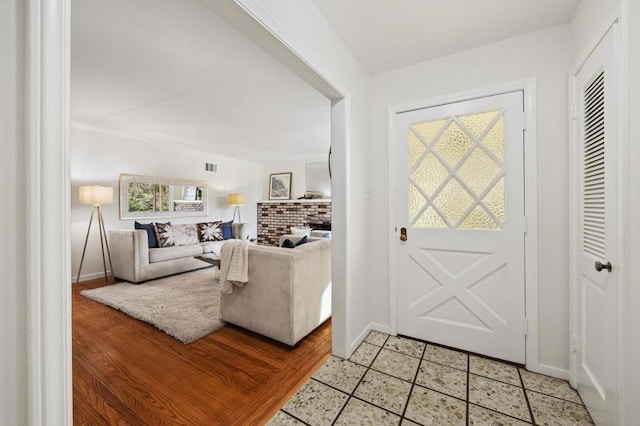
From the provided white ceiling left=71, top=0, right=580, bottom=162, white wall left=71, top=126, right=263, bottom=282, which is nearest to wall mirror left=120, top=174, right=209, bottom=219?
white wall left=71, top=126, right=263, bottom=282

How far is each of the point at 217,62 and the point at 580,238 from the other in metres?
2.98

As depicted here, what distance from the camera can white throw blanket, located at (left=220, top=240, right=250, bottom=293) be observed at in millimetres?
2340

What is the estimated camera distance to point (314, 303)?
2.45 m

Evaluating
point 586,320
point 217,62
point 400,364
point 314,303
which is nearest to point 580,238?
point 586,320

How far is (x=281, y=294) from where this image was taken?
86.7 inches

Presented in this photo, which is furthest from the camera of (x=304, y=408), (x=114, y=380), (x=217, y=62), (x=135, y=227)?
(x=135, y=227)

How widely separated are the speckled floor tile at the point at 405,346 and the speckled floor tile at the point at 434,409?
1.47 ft

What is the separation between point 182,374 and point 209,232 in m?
3.75

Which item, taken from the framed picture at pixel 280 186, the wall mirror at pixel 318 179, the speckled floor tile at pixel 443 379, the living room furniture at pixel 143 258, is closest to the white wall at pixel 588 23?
the speckled floor tile at pixel 443 379

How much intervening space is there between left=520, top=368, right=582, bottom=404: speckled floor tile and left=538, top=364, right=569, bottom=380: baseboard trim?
25 millimetres

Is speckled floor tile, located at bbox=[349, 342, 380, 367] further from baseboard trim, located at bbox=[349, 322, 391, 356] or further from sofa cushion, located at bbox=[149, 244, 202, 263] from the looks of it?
sofa cushion, located at bbox=[149, 244, 202, 263]

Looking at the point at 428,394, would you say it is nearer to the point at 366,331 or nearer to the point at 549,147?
the point at 366,331

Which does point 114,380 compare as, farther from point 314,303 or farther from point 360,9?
point 360,9

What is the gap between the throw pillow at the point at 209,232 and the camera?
5224 millimetres
